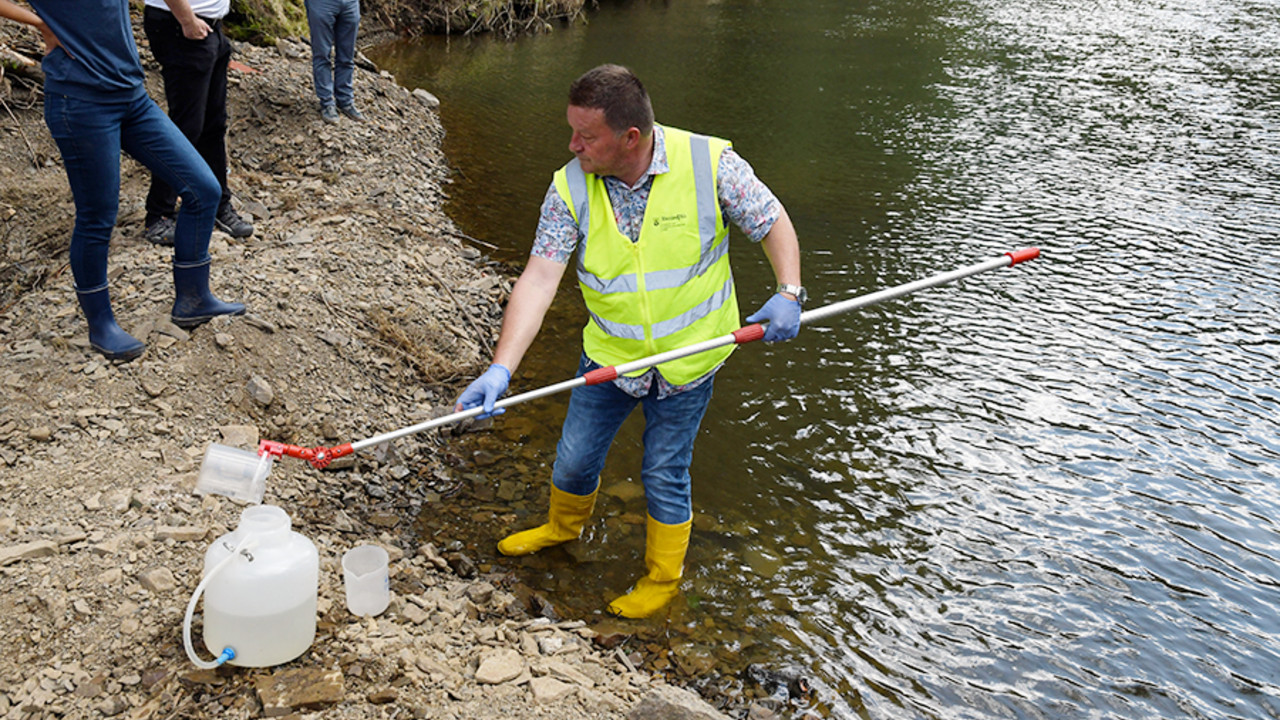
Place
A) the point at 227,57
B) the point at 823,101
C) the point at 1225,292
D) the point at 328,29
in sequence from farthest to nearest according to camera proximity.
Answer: the point at 823,101 → the point at 328,29 → the point at 1225,292 → the point at 227,57

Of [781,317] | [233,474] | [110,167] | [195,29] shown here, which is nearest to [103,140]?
[110,167]

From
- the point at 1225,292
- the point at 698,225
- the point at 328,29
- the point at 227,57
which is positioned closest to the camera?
the point at 698,225

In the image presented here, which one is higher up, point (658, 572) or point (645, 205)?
point (645, 205)

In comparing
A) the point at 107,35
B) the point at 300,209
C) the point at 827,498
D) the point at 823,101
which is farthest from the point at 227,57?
the point at 823,101

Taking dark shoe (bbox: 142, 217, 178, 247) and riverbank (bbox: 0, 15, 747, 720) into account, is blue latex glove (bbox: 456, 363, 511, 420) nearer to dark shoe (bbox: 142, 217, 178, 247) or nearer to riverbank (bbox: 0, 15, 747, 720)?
riverbank (bbox: 0, 15, 747, 720)

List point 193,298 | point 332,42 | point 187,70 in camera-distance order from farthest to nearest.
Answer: point 332,42, point 187,70, point 193,298

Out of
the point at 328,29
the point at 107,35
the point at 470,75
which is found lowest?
the point at 470,75

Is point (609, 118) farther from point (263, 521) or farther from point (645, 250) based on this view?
point (263, 521)

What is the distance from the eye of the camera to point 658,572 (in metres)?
4.57

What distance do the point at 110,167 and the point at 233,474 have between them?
6.88ft

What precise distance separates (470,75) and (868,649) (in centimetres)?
1334

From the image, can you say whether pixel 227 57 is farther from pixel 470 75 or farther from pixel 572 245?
pixel 470 75

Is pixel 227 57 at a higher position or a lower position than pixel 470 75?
higher

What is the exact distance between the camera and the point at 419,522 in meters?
5.03
